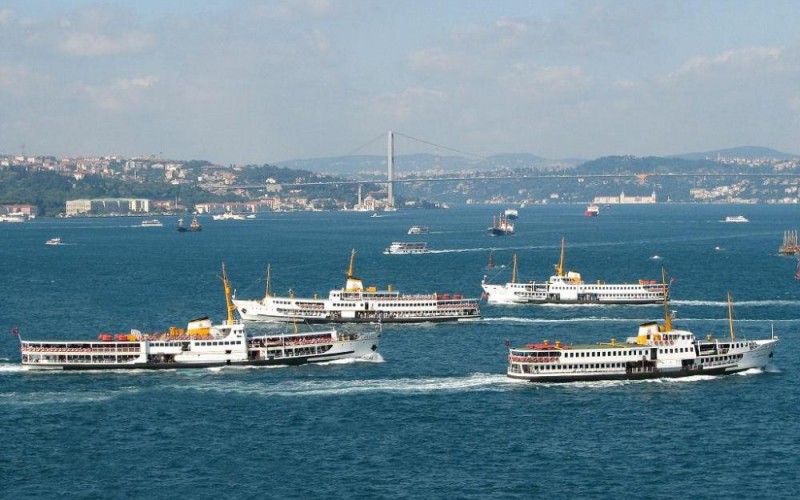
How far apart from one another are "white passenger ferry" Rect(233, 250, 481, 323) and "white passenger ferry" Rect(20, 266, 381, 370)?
57.1ft

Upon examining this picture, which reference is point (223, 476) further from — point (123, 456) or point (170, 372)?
point (170, 372)

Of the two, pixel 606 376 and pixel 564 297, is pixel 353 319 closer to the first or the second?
pixel 564 297

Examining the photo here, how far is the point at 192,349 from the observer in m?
64.7

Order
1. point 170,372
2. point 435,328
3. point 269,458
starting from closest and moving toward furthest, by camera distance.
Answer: point 269,458 → point 170,372 → point 435,328

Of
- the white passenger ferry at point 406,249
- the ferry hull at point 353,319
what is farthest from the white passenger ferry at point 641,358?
the white passenger ferry at point 406,249

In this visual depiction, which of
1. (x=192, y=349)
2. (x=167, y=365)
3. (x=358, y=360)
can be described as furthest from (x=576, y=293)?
(x=167, y=365)

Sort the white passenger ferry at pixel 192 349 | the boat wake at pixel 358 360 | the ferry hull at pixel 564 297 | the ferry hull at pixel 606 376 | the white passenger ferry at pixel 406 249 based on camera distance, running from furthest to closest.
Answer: the white passenger ferry at pixel 406 249
the ferry hull at pixel 564 297
the boat wake at pixel 358 360
the white passenger ferry at pixel 192 349
the ferry hull at pixel 606 376

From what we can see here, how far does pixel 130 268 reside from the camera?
126812 millimetres

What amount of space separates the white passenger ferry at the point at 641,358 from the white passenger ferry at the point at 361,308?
914 inches

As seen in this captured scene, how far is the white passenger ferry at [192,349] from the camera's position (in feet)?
210

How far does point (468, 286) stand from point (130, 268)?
122ft

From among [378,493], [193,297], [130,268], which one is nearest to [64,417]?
[378,493]

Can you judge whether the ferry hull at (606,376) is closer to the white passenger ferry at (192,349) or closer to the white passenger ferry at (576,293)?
the white passenger ferry at (192,349)

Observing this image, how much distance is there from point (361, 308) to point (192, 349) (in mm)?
21840
